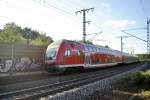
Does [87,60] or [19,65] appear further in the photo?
[87,60]

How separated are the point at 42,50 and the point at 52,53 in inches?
201

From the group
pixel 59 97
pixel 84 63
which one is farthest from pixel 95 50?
pixel 59 97

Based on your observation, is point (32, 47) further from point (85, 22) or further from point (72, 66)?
point (85, 22)

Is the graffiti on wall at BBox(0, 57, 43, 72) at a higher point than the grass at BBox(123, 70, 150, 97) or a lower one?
higher

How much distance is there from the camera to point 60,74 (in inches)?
957

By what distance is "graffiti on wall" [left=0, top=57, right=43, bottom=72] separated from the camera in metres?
21.9

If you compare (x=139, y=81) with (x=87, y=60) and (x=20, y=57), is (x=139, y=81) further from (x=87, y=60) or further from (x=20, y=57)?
(x=20, y=57)

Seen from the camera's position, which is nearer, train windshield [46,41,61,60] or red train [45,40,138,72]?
red train [45,40,138,72]

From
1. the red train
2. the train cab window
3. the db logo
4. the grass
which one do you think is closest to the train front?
the red train

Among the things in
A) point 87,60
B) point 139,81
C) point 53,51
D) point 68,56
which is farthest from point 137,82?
point 87,60

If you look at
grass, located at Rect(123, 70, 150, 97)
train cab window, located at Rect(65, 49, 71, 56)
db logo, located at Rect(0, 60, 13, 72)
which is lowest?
grass, located at Rect(123, 70, 150, 97)

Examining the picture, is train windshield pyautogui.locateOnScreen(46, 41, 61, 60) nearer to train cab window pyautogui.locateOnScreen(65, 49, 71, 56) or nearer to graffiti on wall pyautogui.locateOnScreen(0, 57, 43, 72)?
train cab window pyautogui.locateOnScreen(65, 49, 71, 56)

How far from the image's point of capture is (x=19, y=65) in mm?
24188

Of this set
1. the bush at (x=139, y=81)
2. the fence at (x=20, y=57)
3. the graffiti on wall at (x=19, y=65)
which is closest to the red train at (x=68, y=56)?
the fence at (x=20, y=57)
